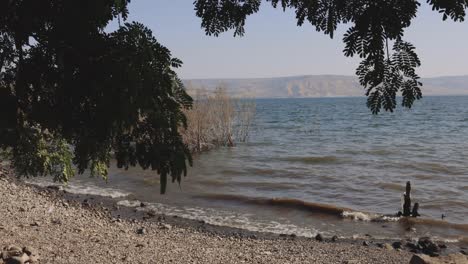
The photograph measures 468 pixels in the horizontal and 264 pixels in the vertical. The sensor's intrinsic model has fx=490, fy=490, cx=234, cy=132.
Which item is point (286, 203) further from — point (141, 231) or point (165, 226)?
point (141, 231)

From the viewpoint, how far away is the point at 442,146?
26.6 metres

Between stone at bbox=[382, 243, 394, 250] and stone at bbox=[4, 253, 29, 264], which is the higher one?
stone at bbox=[4, 253, 29, 264]

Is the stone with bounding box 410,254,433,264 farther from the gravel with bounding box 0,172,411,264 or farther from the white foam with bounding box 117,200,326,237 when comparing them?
the white foam with bounding box 117,200,326,237

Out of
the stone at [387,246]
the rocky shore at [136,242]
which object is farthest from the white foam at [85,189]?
the stone at [387,246]

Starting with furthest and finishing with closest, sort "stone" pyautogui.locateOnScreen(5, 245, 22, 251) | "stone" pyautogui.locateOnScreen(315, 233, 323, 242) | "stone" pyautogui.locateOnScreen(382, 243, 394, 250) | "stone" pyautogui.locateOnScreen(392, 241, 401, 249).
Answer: "stone" pyautogui.locateOnScreen(315, 233, 323, 242) < "stone" pyautogui.locateOnScreen(392, 241, 401, 249) < "stone" pyautogui.locateOnScreen(382, 243, 394, 250) < "stone" pyautogui.locateOnScreen(5, 245, 22, 251)

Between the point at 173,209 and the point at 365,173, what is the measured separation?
8485mm

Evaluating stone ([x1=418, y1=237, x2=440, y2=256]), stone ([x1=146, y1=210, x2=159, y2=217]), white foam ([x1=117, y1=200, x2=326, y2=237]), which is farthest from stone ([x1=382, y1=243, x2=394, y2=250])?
stone ([x1=146, y1=210, x2=159, y2=217])

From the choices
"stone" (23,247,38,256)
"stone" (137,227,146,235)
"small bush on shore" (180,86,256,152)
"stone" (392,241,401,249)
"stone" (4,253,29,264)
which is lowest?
"stone" (392,241,401,249)

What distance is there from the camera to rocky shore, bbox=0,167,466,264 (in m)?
7.19

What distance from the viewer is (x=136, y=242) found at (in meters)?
8.38

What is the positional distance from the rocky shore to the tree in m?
3.80

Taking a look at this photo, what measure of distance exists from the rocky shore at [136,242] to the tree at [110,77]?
3798mm

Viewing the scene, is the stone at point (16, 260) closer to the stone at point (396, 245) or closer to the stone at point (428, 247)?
the stone at point (396, 245)

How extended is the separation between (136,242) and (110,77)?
6.27 meters
